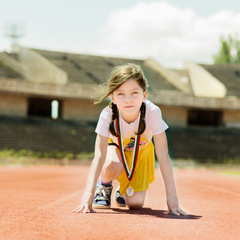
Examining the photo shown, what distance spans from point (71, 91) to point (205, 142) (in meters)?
13.2

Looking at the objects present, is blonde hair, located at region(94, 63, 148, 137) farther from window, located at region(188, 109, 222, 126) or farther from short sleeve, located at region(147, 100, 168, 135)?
window, located at region(188, 109, 222, 126)

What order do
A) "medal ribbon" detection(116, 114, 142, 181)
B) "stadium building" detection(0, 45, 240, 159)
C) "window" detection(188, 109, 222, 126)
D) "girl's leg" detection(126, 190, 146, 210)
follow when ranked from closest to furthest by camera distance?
"medal ribbon" detection(116, 114, 142, 181), "girl's leg" detection(126, 190, 146, 210), "stadium building" detection(0, 45, 240, 159), "window" detection(188, 109, 222, 126)

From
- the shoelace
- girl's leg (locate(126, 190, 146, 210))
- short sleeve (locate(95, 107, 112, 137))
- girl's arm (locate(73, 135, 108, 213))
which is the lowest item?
girl's leg (locate(126, 190, 146, 210))

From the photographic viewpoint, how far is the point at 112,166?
4848 mm

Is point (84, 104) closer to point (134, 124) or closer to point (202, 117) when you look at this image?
point (202, 117)

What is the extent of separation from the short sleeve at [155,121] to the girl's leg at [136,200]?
2.72 ft

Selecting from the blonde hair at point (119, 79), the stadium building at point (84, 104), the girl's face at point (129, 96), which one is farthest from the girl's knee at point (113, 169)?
the stadium building at point (84, 104)

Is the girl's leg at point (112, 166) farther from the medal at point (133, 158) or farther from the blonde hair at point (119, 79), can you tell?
the blonde hair at point (119, 79)

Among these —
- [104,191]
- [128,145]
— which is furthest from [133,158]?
[104,191]

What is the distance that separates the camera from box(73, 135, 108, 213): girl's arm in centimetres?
435

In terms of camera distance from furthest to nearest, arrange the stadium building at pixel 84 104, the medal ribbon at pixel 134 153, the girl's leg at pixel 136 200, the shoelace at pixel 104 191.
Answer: the stadium building at pixel 84 104 → the shoelace at pixel 104 191 → the girl's leg at pixel 136 200 → the medal ribbon at pixel 134 153

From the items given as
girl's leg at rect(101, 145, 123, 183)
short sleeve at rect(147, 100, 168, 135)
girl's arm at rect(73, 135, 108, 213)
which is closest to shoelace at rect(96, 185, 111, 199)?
girl's leg at rect(101, 145, 123, 183)

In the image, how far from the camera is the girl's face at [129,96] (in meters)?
4.41

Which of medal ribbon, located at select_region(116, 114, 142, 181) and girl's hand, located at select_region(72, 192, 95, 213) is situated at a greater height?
medal ribbon, located at select_region(116, 114, 142, 181)
